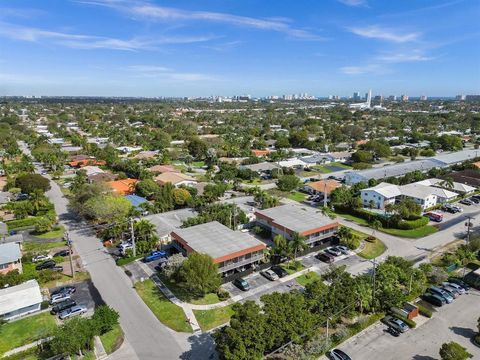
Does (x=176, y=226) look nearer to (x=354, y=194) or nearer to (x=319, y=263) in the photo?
(x=319, y=263)

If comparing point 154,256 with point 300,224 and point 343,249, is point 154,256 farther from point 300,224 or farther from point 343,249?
point 343,249

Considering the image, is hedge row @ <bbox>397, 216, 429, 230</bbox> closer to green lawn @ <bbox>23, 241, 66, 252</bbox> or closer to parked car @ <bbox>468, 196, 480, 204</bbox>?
parked car @ <bbox>468, 196, 480, 204</bbox>

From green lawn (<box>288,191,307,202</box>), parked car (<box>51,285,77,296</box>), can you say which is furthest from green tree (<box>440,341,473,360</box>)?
green lawn (<box>288,191,307,202</box>)

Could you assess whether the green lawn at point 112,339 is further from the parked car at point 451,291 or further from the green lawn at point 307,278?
the parked car at point 451,291

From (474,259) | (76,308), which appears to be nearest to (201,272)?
(76,308)

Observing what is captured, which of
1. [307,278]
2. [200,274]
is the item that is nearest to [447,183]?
[307,278]
